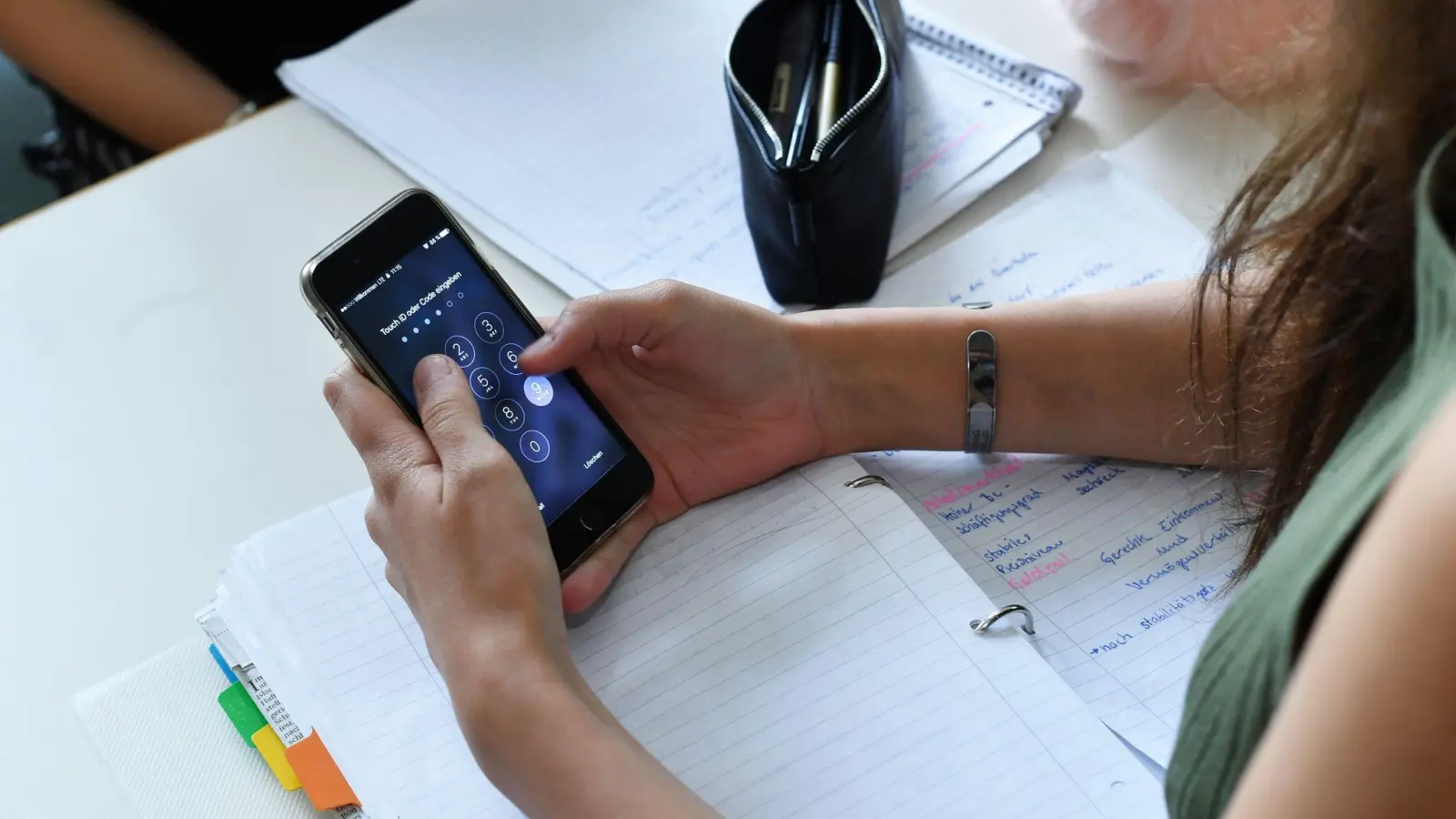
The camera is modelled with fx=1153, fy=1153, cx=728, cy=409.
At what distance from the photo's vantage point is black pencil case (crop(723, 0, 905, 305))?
2.18ft

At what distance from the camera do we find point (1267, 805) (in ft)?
0.98

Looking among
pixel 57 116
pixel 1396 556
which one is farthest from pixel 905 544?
pixel 57 116

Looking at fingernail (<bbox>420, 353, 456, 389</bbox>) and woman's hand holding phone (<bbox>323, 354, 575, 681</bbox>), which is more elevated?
fingernail (<bbox>420, 353, 456, 389</bbox>)

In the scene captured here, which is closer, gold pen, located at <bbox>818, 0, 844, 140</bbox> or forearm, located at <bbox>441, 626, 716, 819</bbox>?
forearm, located at <bbox>441, 626, 716, 819</bbox>

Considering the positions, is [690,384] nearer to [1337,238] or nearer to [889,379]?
[889,379]

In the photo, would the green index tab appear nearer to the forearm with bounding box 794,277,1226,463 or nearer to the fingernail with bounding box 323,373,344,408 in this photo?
the fingernail with bounding box 323,373,344,408

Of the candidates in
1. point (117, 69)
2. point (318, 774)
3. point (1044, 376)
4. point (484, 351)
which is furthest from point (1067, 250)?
point (117, 69)

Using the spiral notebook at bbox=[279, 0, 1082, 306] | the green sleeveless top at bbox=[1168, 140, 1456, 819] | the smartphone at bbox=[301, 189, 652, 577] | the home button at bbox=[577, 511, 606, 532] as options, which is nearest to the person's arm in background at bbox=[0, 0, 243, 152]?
the spiral notebook at bbox=[279, 0, 1082, 306]

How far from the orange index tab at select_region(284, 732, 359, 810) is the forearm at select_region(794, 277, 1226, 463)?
0.30 metres

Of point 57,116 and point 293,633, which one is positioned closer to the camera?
point 293,633

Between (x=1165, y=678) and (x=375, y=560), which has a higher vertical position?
(x=375, y=560)

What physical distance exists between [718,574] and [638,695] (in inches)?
3.0

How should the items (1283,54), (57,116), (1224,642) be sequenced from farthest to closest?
(57,116) < (1283,54) < (1224,642)

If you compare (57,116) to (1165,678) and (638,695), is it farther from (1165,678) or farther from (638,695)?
(1165,678)
